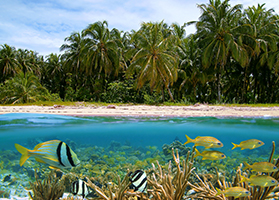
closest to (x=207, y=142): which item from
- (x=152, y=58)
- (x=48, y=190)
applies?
(x=48, y=190)

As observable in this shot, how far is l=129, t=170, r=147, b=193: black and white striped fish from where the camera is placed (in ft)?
8.80

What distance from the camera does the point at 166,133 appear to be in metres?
7.10

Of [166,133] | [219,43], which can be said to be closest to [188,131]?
[166,133]

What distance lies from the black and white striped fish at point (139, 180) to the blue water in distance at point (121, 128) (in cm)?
363

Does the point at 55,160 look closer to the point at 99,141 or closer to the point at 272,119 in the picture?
the point at 99,141

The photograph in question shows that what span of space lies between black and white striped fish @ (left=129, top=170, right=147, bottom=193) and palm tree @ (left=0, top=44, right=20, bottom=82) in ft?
124

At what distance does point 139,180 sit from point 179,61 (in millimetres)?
24727

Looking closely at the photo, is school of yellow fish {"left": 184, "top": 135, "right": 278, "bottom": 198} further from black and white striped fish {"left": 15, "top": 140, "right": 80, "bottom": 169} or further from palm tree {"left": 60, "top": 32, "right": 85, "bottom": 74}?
palm tree {"left": 60, "top": 32, "right": 85, "bottom": 74}

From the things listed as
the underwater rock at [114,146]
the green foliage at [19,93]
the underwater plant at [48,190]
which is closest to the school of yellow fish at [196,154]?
the underwater plant at [48,190]

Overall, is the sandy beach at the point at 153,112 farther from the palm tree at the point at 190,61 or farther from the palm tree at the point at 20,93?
the palm tree at the point at 190,61

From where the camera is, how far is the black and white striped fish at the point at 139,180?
268 cm

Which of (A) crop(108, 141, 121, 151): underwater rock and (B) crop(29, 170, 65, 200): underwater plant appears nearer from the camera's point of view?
(B) crop(29, 170, 65, 200): underwater plant

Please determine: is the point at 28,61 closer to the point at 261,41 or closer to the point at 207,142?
the point at 261,41

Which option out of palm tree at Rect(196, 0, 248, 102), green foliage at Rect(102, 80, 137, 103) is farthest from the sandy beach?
palm tree at Rect(196, 0, 248, 102)
